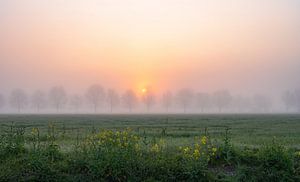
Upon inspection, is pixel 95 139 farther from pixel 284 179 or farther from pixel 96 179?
pixel 284 179

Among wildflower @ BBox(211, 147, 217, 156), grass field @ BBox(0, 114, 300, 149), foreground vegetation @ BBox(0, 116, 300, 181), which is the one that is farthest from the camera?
grass field @ BBox(0, 114, 300, 149)

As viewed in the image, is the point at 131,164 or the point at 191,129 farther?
the point at 191,129

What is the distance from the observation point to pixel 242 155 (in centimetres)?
1371

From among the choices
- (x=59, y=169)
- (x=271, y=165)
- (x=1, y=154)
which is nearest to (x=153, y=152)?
(x=59, y=169)

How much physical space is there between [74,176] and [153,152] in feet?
10.9

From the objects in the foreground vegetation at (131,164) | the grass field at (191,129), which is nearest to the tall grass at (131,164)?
the foreground vegetation at (131,164)

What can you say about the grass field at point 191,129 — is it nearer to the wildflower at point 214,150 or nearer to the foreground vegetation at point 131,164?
the foreground vegetation at point 131,164

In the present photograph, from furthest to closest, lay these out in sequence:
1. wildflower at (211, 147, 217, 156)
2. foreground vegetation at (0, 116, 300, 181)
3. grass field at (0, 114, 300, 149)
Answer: grass field at (0, 114, 300, 149) → wildflower at (211, 147, 217, 156) → foreground vegetation at (0, 116, 300, 181)

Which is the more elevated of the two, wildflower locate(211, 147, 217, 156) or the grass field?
wildflower locate(211, 147, 217, 156)

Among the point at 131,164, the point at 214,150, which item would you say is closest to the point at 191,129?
the point at 214,150

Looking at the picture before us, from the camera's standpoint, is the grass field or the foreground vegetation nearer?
the foreground vegetation

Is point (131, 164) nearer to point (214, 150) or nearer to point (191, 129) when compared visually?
point (214, 150)

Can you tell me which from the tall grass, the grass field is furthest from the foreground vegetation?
the grass field

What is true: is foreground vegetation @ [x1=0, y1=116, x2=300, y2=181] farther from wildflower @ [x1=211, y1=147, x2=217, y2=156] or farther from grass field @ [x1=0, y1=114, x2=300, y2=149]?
grass field @ [x1=0, y1=114, x2=300, y2=149]
